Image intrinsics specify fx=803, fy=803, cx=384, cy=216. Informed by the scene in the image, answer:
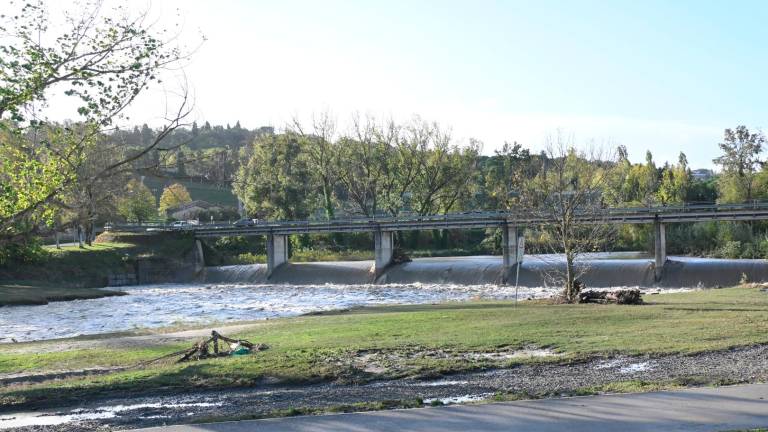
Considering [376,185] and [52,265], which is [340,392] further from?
[376,185]

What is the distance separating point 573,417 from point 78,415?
9009mm

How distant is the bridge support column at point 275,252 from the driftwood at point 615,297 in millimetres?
47508

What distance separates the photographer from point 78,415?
1492cm

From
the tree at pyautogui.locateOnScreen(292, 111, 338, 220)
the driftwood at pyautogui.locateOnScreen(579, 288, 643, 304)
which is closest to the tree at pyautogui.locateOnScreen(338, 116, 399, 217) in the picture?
the tree at pyautogui.locateOnScreen(292, 111, 338, 220)

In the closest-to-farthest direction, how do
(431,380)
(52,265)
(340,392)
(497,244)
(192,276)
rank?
(340,392) → (431,380) → (52,265) → (192,276) → (497,244)

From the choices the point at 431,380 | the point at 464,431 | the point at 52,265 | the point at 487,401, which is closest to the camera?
the point at 464,431

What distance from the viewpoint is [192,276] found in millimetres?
86000

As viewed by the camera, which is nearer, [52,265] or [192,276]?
[52,265]

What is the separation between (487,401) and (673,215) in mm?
48106

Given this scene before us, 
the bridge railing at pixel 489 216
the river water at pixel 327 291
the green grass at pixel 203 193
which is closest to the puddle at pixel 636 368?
the bridge railing at pixel 489 216

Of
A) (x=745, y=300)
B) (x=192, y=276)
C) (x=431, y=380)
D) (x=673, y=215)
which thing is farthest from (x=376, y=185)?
(x=431, y=380)

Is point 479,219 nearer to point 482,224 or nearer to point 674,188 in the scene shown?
point 482,224

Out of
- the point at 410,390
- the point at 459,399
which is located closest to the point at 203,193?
the point at 410,390

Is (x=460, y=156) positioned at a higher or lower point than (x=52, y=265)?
higher
